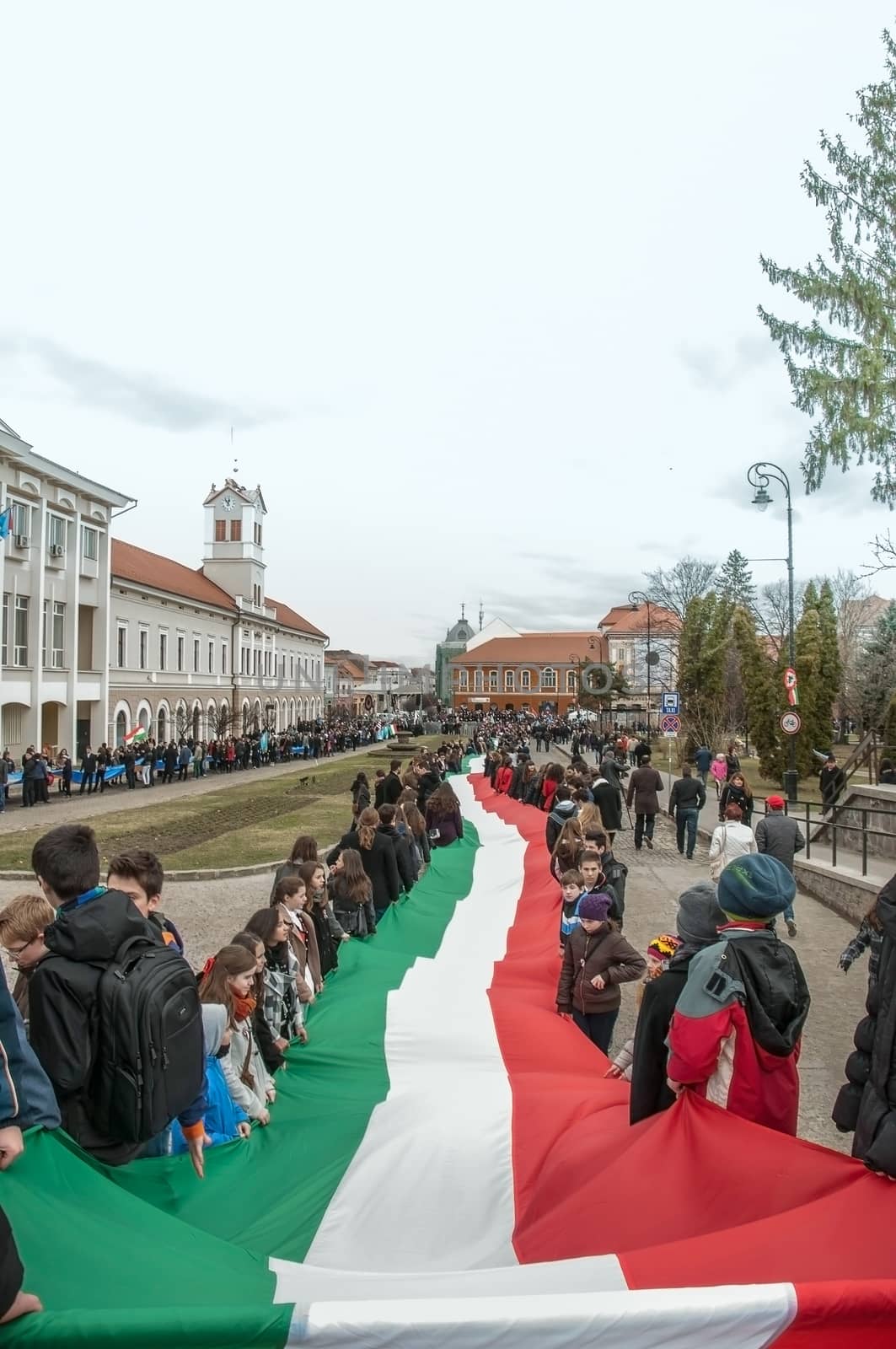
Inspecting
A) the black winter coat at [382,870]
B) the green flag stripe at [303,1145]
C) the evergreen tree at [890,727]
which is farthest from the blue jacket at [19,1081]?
the evergreen tree at [890,727]

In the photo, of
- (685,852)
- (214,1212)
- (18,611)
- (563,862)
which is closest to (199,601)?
(18,611)

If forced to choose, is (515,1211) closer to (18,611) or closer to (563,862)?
(563,862)

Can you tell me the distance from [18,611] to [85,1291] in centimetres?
3565

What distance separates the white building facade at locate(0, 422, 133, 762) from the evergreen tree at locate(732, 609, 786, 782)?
26.8m

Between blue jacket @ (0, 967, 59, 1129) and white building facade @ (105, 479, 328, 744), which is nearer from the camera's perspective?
blue jacket @ (0, 967, 59, 1129)

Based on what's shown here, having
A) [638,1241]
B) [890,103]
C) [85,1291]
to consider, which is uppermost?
[890,103]

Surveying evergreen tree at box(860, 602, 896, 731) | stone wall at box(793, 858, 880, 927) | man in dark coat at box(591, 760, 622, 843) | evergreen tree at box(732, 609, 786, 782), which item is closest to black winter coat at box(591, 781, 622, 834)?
man in dark coat at box(591, 760, 622, 843)

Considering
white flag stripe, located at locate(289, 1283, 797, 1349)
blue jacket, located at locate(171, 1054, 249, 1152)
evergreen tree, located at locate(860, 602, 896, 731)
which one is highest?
evergreen tree, located at locate(860, 602, 896, 731)

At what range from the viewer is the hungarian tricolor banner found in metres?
2.42

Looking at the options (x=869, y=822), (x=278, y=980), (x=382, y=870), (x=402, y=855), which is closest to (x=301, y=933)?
(x=278, y=980)

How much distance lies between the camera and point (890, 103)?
16.0m

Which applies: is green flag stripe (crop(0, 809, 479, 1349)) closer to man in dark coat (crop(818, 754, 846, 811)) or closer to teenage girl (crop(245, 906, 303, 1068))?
teenage girl (crop(245, 906, 303, 1068))

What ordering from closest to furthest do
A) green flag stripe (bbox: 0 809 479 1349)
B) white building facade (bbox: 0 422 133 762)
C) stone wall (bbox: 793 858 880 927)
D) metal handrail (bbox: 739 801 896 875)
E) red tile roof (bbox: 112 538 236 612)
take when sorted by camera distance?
green flag stripe (bbox: 0 809 479 1349), stone wall (bbox: 793 858 880 927), metal handrail (bbox: 739 801 896 875), white building facade (bbox: 0 422 133 762), red tile roof (bbox: 112 538 236 612)

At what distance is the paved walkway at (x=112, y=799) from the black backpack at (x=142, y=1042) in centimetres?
1797
